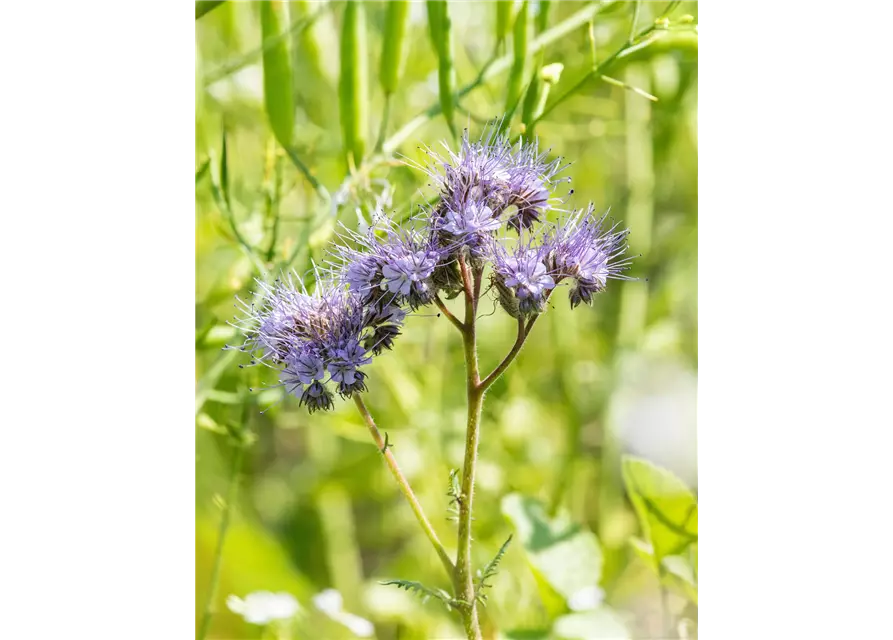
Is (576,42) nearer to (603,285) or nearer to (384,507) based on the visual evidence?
(603,285)

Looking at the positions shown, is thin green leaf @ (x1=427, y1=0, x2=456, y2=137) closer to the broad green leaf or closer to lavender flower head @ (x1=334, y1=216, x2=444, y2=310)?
lavender flower head @ (x1=334, y1=216, x2=444, y2=310)

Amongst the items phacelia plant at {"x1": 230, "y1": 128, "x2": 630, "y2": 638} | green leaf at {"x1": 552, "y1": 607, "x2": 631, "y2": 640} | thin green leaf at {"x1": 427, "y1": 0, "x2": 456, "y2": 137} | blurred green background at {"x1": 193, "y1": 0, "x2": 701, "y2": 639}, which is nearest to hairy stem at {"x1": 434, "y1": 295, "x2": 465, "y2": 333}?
phacelia plant at {"x1": 230, "y1": 128, "x2": 630, "y2": 638}

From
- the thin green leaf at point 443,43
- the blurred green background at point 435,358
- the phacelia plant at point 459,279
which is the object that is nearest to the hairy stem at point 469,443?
the phacelia plant at point 459,279

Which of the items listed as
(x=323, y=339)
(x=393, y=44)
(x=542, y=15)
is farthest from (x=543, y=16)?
(x=323, y=339)

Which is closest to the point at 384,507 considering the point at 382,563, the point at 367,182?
the point at 382,563

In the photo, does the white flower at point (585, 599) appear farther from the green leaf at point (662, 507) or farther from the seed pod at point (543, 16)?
the seed pod at point (543, 16)

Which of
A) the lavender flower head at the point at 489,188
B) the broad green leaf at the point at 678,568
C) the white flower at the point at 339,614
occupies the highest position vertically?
the lavender flower head at the point at 489,188

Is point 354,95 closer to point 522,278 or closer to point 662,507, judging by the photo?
point 522,278
